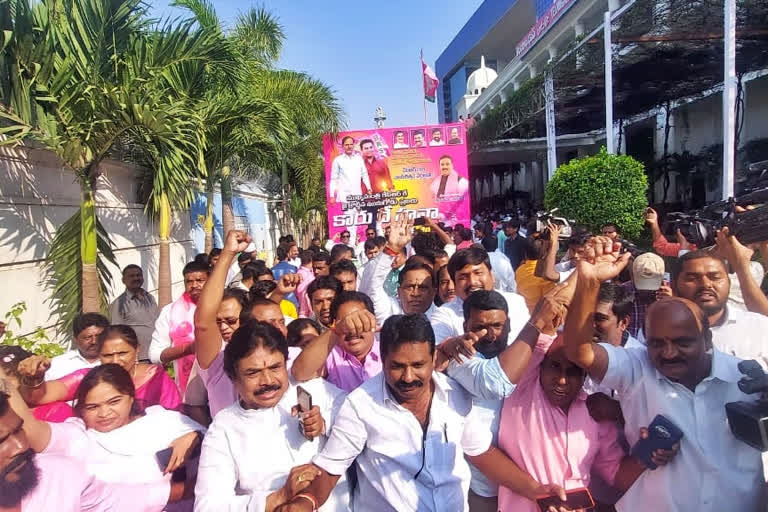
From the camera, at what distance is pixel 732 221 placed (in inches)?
88.3

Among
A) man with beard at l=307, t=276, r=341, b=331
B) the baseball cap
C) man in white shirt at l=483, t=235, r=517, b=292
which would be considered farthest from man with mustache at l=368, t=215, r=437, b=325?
the baseball cap

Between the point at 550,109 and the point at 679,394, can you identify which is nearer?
the point at 679,394

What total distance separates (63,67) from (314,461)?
4.23 metres

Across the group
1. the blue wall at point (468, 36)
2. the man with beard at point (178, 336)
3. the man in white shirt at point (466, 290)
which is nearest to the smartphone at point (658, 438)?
the man in white shirt at point (466, 290)

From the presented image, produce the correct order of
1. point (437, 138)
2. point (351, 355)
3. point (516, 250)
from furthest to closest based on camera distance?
point (437, 138)
point (516, 250)
point (351, 355)

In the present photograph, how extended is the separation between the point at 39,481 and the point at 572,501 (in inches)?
68.0

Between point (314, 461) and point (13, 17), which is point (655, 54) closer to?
point (13, 17)

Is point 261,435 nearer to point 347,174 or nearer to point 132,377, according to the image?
point 132,377

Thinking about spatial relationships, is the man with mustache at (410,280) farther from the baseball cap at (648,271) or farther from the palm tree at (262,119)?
the palm tree at (262,119)

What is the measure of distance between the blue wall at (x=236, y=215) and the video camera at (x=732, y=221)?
26.3 ft

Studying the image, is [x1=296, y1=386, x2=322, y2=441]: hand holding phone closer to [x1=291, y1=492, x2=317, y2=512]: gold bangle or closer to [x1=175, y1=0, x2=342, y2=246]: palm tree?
[x1=291, y1=492, x2=317, y2=512]: gold bangle

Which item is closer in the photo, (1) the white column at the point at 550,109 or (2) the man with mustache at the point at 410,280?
(2) the man with mustache at the point at 410,280

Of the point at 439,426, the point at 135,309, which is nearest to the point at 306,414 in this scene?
the point at 439,426

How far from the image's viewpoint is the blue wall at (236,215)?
966 centimetres
